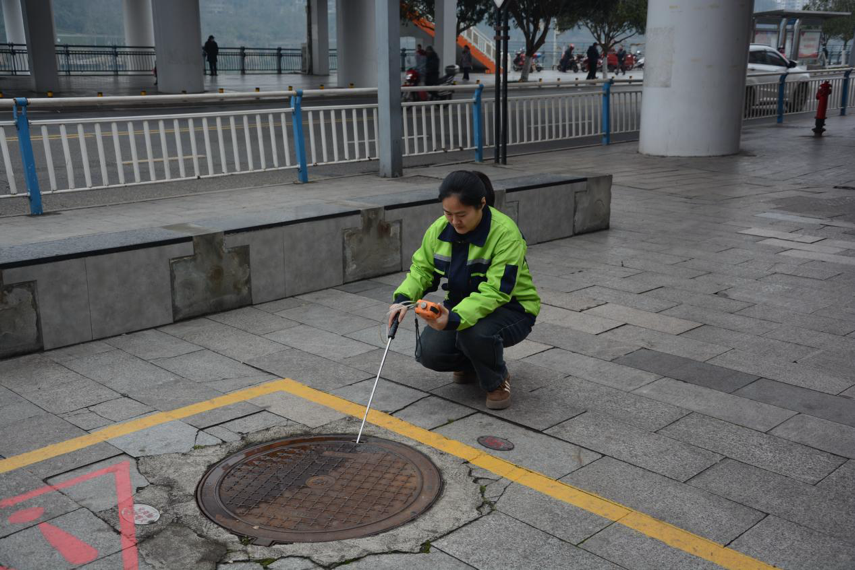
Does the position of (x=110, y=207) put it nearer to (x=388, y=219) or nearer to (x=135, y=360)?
(x=388, y=219)

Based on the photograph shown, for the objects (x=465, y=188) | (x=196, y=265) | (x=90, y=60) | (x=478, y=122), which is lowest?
(x=196, y=265)

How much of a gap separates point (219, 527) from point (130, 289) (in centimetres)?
280

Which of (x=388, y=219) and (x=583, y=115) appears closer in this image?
(x=388, y=219)

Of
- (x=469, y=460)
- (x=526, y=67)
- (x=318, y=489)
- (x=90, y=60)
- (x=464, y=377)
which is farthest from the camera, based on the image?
(x=90, y=60)

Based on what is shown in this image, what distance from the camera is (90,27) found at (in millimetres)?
68625

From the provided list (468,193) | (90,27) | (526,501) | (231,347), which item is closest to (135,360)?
(231,347)

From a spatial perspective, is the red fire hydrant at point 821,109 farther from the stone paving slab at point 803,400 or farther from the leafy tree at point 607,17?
the leafy tree at point 607,17

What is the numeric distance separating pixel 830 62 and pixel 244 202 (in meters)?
53.2

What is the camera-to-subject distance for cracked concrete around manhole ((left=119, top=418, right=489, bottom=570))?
10.4ft

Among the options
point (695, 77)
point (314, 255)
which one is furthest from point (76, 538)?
point (695, 77)

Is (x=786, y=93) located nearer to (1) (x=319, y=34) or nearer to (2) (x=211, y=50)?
(1) (x=319, y=34)

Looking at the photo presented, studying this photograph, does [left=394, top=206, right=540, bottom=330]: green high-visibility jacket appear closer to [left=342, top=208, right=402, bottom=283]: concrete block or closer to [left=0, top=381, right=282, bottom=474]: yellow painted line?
[left=0, top=381, right=282, bottom=474]: yellow painted line

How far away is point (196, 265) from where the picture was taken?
605 cm

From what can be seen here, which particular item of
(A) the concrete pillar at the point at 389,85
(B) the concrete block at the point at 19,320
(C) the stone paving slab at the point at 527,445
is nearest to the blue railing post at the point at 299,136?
(A) the concrete pillar at the point at 389,85
